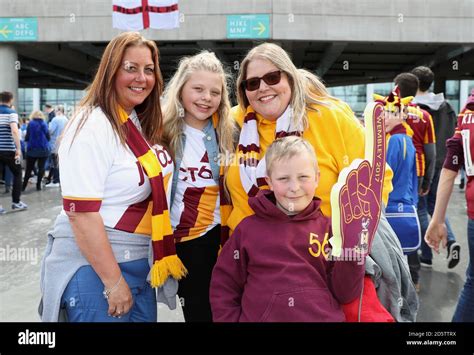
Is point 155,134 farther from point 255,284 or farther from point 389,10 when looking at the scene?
point 389,10

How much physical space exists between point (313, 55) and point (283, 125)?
17.1 metres

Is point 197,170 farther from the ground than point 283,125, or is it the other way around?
point 283,125

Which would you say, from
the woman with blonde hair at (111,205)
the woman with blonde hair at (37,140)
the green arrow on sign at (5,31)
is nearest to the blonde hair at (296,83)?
the woman with blonde hair at (111,205)

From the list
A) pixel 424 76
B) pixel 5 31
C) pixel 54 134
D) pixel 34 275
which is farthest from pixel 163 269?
pixel 5 31

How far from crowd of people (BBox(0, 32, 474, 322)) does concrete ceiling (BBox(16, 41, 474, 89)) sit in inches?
463

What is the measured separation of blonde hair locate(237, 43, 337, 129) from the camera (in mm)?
1770

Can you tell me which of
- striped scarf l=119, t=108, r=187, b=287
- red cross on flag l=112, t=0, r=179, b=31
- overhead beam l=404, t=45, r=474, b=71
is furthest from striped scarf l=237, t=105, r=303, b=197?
overhead beam l=404, t=45, r=474, b=71

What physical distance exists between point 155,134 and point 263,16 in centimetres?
A: 1126

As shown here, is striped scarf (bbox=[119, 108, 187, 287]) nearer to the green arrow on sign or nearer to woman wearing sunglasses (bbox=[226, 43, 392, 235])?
woman wearing sunglasses (bbox=[226, 43, 392, 235])

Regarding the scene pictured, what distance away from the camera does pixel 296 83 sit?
1.80 m

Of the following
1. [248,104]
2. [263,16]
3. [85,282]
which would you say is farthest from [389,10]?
[85,282]

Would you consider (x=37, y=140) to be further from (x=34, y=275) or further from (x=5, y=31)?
(x=5, y=31)

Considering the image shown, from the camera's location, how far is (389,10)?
41.0 ft

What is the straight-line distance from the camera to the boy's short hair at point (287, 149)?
1.56m
